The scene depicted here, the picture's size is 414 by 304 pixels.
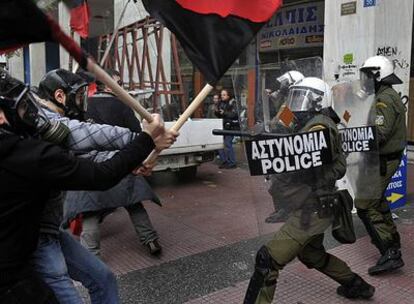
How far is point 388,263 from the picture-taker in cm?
450

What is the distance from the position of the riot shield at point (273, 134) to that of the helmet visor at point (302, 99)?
0.18 feet

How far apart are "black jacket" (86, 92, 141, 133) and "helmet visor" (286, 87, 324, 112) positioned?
1997 mm

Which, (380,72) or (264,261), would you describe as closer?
(264,261)

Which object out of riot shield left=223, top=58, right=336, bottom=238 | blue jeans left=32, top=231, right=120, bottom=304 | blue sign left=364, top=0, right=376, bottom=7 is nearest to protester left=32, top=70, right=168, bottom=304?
blue jeans left=32, top=231, right=120, bottom=304

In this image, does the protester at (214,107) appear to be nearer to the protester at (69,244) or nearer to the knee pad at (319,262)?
the knee pad at (319,262)

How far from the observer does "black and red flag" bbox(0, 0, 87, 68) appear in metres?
1.76

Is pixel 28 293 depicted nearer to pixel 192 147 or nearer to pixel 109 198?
pixel 109 198

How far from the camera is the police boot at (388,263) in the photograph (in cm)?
448

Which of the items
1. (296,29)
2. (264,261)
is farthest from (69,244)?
(296,29)

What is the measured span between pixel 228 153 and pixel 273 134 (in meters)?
6.94

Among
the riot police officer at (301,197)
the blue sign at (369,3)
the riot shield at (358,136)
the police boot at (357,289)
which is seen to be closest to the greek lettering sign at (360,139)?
the riot shield at (358,136)

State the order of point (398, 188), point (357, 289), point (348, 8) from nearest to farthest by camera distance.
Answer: point (357, 289) < point (398, 188) < point (348, 8)

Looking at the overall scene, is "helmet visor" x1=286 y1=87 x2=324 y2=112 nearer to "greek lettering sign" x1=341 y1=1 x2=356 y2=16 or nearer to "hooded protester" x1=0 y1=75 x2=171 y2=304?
"hooded protester" x1=0 y1=75 x2=171 y2=304

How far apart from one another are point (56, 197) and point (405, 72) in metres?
5.84
